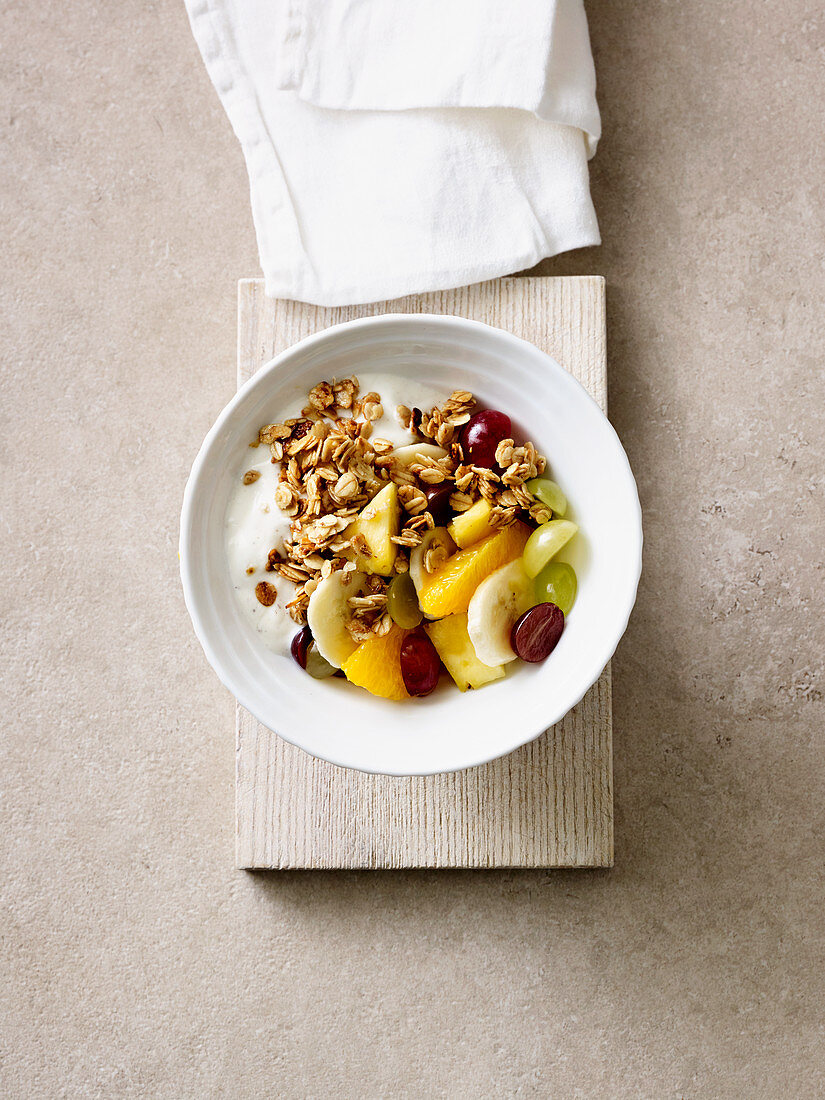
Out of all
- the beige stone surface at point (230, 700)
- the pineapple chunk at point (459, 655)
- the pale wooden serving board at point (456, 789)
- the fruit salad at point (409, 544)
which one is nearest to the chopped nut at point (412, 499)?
the fruit salad at point (409, 544)

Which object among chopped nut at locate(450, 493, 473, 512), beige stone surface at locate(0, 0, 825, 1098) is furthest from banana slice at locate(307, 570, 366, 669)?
beige stone surface at locate(0, 0, 825, 1098)

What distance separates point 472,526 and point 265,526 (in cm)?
19

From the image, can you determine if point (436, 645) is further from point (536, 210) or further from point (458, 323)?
point (536, 210)

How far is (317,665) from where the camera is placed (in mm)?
776

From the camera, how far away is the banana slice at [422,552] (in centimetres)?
76

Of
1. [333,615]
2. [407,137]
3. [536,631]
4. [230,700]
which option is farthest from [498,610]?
[407,137]

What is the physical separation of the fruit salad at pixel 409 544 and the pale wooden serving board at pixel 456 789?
17 centimetres

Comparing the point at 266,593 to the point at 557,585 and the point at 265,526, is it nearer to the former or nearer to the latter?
the point at 265,526

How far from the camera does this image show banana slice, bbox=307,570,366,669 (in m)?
0.74

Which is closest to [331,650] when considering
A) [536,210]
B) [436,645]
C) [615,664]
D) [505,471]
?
[436,645]

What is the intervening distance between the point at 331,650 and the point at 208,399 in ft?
1.39

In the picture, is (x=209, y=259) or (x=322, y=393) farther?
(x=209, y=259)

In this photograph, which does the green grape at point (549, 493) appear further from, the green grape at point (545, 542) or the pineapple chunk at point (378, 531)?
the pineapple chunk at point (378, 531)

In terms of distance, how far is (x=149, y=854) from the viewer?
3.37ft
